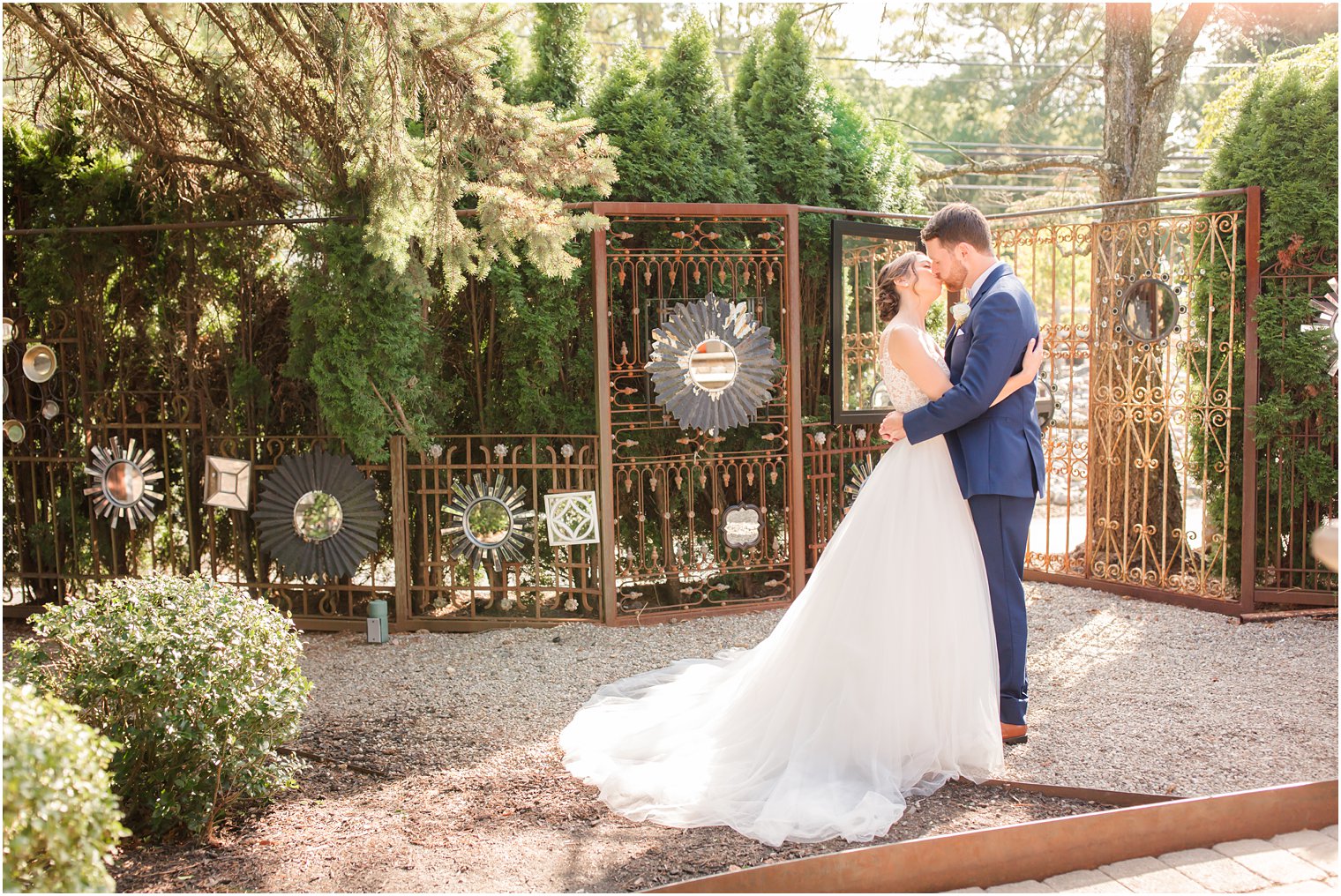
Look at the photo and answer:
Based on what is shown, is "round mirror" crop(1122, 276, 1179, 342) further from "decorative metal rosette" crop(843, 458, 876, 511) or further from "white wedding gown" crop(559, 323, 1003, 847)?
"white wedding gown" crop(559, 323, 1003, 847)

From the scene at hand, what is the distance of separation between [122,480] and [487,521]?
2627 mm

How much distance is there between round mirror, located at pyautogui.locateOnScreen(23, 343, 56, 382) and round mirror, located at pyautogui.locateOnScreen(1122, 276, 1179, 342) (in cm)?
756

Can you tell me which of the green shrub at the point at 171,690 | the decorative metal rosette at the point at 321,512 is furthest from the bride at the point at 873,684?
the decorative metal rosette at the point at 321,512

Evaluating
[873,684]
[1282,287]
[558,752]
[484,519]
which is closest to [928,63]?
[1282,287]

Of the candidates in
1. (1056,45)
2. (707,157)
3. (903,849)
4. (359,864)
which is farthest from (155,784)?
(1056,45)

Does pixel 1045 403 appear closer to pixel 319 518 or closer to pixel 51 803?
pixel 319 518

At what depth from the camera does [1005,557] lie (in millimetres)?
4137

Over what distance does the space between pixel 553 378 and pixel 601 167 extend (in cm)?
209

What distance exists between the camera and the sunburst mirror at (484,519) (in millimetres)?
6617

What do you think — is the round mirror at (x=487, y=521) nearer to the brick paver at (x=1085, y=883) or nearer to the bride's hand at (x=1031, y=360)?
the bride's hand at (x=1031, y=360)

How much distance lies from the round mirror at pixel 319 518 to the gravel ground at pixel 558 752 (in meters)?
0.70

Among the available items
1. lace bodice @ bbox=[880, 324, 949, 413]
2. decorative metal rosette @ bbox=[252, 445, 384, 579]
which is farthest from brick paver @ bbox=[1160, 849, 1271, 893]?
decorative metal rosette @ bbox=[252, 445, 384, 579]

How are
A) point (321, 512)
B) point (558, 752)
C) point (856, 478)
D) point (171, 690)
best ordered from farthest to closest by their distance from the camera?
point (856, 478) → point (321, 512) → point (558, 752) → point (171, 690)

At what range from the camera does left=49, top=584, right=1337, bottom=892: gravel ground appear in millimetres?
3363
